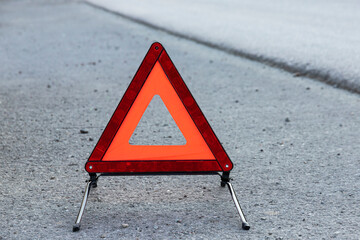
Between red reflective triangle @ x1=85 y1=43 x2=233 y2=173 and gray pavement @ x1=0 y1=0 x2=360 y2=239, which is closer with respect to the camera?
gray pavement @ x1=0 y1=0 x2=360 y2=239

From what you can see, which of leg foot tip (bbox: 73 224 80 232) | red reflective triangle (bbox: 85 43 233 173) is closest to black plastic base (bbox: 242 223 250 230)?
red reflective triangle (bbox: 85 43 233 173)

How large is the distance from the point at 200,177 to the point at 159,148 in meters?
0.64

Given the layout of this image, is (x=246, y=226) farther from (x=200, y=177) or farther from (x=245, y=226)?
(x=200, y=177)

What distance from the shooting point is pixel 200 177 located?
12.6 feet

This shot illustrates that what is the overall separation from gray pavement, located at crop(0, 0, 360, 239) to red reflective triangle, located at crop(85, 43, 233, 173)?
272 mm

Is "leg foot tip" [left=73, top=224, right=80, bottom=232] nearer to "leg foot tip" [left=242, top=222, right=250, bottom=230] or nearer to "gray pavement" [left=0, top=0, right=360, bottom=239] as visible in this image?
"gray pavement" [left=0, top=0, right=360, bottom=239]

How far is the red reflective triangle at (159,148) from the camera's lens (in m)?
3.27

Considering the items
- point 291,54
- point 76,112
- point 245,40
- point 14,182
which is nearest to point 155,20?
point 245,40

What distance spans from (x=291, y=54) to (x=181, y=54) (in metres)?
2.07

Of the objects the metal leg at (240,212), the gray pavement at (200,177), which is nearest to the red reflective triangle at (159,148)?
the metal leg at (240,212)

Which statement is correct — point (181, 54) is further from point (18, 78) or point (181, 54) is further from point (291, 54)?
point (18, 78)

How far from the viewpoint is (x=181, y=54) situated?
9.34 metres

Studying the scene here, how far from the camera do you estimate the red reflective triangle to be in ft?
10.7

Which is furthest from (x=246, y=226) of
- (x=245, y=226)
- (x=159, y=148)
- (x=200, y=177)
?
(x=200, y=177)
